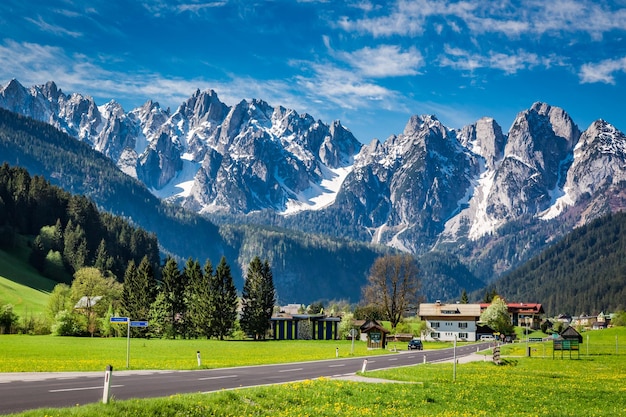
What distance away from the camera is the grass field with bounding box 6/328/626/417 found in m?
22.1

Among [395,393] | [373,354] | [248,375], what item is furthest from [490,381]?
[373,354]

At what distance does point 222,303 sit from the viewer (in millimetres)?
113312

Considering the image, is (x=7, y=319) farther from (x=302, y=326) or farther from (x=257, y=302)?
(x=302, y=326)

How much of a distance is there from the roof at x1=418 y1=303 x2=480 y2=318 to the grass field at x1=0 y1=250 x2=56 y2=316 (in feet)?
296

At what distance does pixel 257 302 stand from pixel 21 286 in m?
49.4

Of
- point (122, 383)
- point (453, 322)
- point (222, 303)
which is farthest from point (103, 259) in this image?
point (122, 383)

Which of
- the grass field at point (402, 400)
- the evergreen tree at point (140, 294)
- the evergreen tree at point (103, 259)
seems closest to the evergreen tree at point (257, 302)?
the evergreen tree at point (140, 294)

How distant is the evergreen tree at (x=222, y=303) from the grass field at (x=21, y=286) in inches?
1240

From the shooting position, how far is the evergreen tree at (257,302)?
122 m

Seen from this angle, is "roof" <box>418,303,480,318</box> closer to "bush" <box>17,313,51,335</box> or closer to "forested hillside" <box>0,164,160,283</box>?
"forested hillside" <box>0,164,160,283</box>

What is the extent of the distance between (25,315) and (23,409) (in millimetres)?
94103

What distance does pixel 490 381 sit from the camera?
38.3m

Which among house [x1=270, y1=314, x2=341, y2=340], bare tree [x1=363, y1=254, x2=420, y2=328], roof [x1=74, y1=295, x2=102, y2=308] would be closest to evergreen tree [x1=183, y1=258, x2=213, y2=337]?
roof [x1=74, y1=295, x2=102, y2=308]

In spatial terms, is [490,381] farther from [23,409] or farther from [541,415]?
[23,409]
